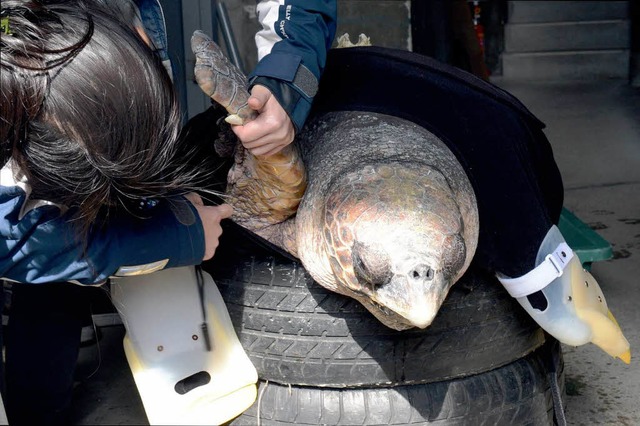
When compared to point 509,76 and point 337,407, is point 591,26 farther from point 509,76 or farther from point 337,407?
point 337,407

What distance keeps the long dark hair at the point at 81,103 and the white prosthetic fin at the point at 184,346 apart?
1.07 ft

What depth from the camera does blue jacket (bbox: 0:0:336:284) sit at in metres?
1.36

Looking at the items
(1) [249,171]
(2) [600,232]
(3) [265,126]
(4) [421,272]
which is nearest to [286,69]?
(3) [265,126]

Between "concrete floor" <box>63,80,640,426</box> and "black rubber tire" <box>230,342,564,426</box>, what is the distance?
0.47m

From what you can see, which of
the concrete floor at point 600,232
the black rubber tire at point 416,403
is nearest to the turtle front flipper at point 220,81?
the black rubber tire at point 416,403

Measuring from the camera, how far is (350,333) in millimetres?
1515

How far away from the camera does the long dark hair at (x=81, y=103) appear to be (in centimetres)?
121

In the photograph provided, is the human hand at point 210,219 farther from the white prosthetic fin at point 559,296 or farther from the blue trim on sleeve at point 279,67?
the white prosthetic fin at point 559,296

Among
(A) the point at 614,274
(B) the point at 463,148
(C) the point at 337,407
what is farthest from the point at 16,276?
(A) the point at 614,274

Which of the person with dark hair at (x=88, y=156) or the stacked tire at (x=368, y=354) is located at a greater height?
the person with dark hair at (x=88, y=156)

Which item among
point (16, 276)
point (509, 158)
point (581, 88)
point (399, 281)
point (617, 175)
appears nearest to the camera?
point (399, 281)

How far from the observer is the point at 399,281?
1212mm

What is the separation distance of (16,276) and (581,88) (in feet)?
16.4

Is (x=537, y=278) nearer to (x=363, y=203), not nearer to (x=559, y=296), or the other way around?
(x=559, y=296)
